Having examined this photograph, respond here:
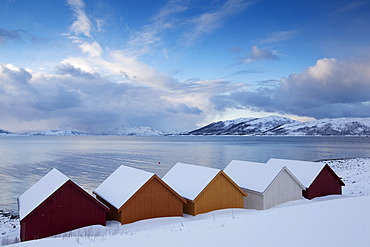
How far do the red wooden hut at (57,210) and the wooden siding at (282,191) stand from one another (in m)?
15.2

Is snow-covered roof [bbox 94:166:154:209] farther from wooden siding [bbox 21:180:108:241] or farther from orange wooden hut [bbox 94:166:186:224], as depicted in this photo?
wooden siding [bbox 21:180:108:241]

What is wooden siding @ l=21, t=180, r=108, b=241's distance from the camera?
1969 centimetres

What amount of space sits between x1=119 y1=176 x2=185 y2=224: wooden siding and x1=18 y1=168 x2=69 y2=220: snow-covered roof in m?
5.08

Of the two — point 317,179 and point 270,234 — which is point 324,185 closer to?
point 317,179

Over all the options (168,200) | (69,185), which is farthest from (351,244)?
(69,185)

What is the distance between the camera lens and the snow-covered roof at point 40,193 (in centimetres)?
2014

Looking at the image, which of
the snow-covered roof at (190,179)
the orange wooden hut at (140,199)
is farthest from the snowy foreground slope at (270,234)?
the snow-covered roof at (190,179)

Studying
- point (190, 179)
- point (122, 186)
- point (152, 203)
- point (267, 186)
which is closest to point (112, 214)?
point (122, 186)

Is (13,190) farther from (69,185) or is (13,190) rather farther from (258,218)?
(258,218)

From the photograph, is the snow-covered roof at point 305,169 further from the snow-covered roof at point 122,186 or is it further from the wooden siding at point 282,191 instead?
the snow-covered roof at point 122,186

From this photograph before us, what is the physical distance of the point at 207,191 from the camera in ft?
84.7

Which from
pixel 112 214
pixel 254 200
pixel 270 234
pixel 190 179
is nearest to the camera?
pixel 270 234

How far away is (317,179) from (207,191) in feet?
47.3

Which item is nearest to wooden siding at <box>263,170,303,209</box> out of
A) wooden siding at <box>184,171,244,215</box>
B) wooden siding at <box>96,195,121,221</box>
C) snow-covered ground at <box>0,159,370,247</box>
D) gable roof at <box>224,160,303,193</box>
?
gable roof at <box>224,160,303,193</box>
